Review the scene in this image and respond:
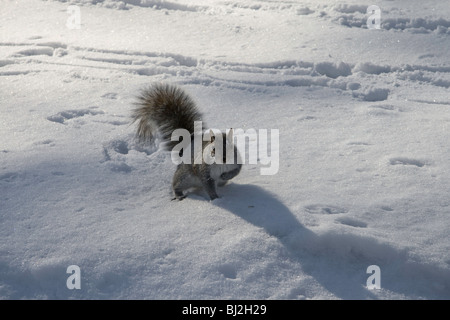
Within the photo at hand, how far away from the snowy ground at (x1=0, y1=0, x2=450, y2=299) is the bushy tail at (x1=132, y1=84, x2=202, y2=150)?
0.89ft

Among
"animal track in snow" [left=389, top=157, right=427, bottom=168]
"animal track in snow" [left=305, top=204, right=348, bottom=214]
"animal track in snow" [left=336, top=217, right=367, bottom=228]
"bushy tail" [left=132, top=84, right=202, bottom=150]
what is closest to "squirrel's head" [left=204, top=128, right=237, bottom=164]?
"bushy tail" [left=132, top=84, right=202, bottom=150]

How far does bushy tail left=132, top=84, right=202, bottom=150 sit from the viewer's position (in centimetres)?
397

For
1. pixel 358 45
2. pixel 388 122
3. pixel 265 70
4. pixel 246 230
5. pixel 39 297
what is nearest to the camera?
pixel 39 297

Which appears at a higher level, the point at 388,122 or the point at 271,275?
the point at 388,122

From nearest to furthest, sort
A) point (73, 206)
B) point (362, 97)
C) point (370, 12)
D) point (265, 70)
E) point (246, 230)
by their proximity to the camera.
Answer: point (246, 230)
point (73, 206)
point (362, 97)
point (265, 70)
point (370, 12)

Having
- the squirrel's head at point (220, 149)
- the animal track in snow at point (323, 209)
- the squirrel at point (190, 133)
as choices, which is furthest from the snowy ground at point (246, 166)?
the squirrel's head at point (220, 149)

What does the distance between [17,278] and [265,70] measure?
3.90 m

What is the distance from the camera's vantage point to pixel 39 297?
2707mm

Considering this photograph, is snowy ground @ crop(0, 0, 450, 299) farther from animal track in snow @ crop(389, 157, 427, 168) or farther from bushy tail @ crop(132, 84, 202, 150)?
bushy tail @ crop(132, 84, 202, 150)

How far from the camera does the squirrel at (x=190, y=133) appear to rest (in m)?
3.54

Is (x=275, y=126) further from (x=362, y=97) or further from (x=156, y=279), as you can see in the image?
(x=156, y=279)

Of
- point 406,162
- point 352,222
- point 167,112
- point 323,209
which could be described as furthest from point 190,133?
point 406,162

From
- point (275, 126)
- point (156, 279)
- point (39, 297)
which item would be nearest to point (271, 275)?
point (156, 279)

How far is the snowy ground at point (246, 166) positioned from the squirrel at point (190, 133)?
150mm
